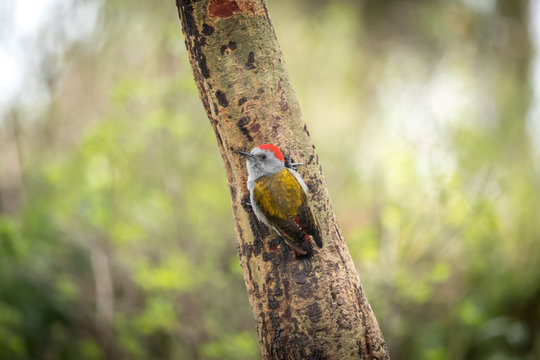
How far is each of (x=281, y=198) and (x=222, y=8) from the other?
35.9 inches

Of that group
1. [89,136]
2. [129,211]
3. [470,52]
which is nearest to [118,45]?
[89,136]

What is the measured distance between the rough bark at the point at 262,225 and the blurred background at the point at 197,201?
82.8 inches

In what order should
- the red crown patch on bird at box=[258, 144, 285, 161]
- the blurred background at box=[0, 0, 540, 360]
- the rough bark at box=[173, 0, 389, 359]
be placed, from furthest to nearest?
the blurred background at box=[0, 0, 540, 360] < the red crown patch on bird at box=[258, 144, 285, 161] < the rough bark at box=[173, 0, 389, 359]

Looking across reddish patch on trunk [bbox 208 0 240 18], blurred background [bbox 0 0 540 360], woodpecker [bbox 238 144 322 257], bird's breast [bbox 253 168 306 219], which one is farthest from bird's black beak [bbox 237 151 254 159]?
blurred background [bbox 0 0 540 360]

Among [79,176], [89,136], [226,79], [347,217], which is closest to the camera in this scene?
[226,79]

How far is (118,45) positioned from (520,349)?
5.57 m

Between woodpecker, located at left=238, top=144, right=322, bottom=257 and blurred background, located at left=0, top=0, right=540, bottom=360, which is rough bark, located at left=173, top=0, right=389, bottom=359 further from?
blurred background, located at left=0, top=0, right=540, bottom=360

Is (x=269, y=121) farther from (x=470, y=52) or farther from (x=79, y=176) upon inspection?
(x=470, y=52)

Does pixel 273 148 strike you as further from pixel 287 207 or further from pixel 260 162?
pixel 287 207

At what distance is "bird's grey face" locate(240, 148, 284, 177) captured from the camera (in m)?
2.11

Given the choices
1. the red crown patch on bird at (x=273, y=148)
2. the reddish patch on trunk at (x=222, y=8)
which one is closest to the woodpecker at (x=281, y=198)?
the red crown patch on bird at (x=273, y=148)

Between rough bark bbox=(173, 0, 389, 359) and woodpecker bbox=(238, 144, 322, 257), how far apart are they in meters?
0.04

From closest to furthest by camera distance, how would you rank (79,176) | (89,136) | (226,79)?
(226,79)
(89,136)
(79,176)

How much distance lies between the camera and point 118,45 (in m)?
5.39
